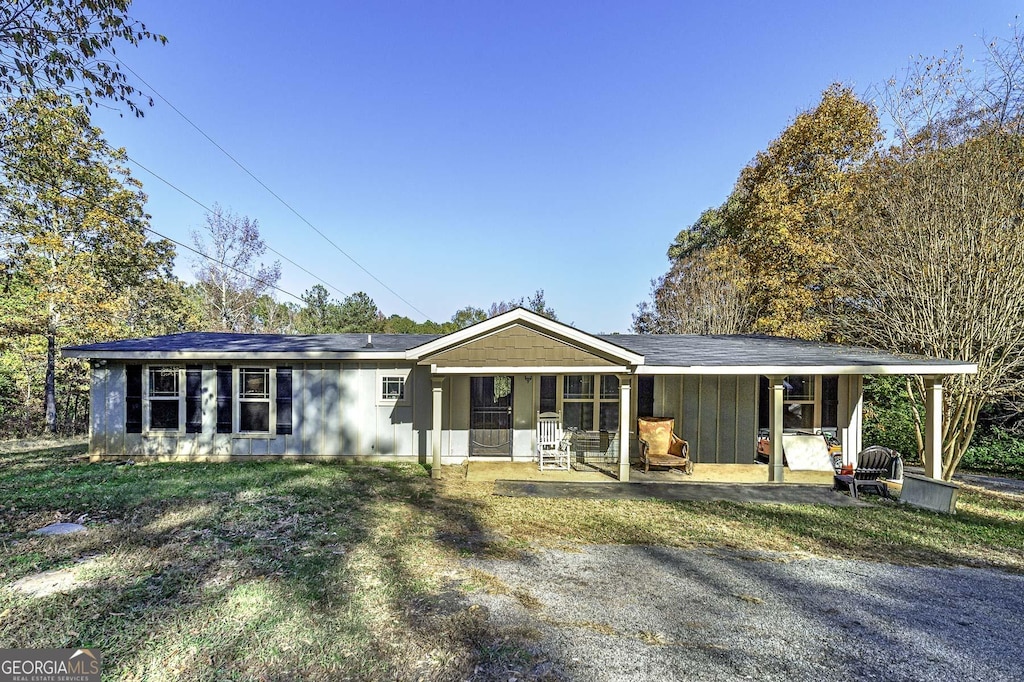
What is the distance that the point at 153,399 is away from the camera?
374 inches

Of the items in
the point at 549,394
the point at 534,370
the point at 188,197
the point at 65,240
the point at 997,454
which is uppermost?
the point at 188,197

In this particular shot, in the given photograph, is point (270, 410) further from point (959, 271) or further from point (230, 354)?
point (959, 271)

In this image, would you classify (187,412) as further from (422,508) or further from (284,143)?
(284,143)

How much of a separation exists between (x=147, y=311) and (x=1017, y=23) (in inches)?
1129

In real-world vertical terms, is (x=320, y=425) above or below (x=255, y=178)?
below

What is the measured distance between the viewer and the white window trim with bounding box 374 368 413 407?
32.0 feet

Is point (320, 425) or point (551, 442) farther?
point (320, 425)

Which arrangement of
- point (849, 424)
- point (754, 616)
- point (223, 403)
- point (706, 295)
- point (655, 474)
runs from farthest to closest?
point (706, 295) → point (849, 424) → point (223, 403) → point (655, 474) → point (754, 616)

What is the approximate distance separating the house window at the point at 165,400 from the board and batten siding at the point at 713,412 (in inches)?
405

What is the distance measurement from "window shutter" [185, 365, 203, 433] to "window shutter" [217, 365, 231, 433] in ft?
1.22

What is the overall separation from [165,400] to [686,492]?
10.7 m

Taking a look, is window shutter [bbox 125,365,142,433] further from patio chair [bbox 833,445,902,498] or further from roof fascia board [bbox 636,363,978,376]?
patio chair [bbox 833,445,902,498]

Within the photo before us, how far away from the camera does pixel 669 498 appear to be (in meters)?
7.50

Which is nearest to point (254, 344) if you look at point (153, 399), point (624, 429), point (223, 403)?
point (223, 403)
